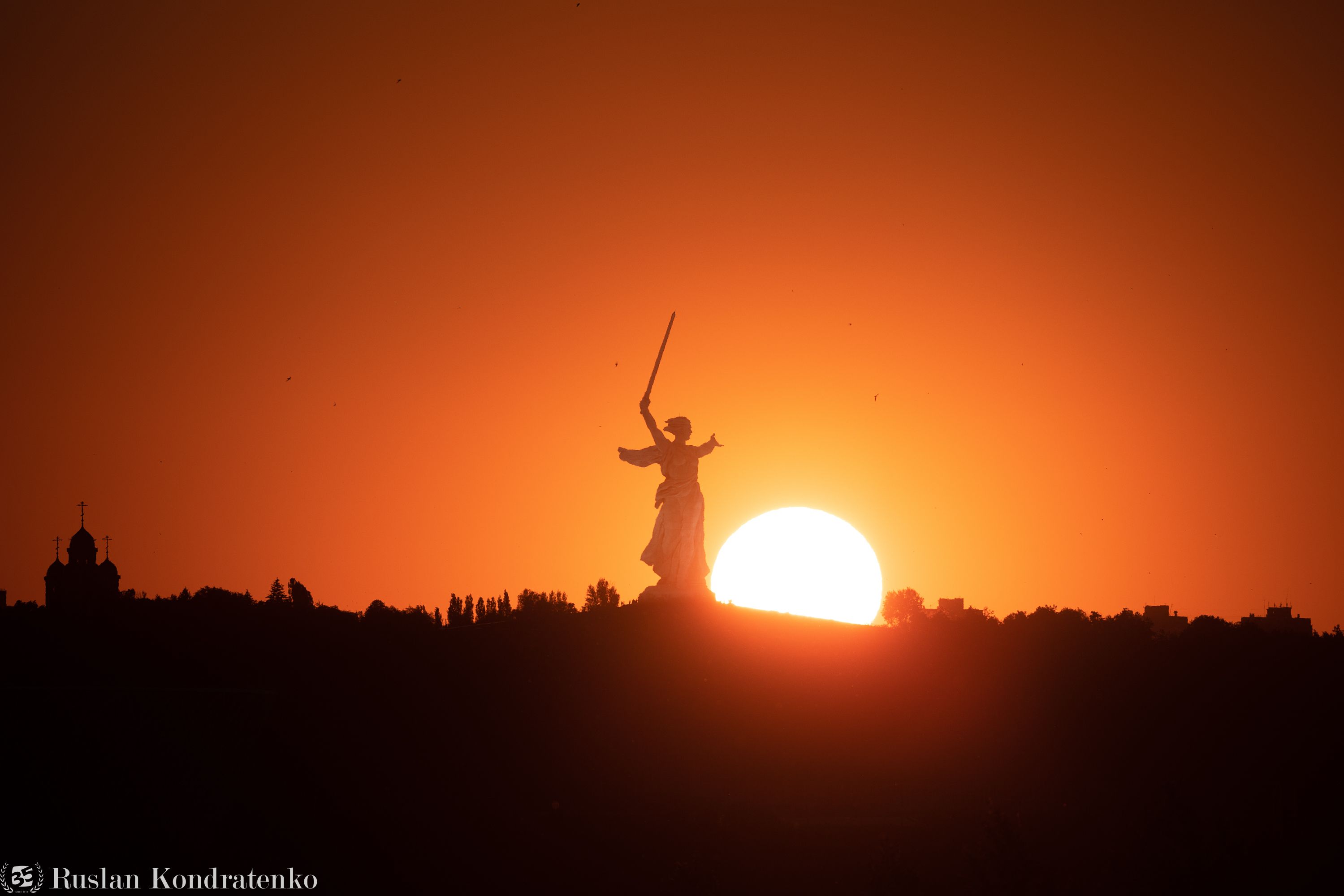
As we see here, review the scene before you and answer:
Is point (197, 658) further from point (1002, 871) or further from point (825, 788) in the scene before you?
point (1002, 871)

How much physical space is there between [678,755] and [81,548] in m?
67.1

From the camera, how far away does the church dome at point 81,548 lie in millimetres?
95688

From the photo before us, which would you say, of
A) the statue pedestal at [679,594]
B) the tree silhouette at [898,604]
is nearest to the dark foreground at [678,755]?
the statue pedestal at [679,594]

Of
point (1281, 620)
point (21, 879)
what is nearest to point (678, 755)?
point (21, 879)

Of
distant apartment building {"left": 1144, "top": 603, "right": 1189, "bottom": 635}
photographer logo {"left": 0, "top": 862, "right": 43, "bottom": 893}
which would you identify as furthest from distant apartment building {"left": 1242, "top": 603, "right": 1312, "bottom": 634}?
photographer logo {"left": 0, "top": 862, "right": 43, "bottom": 893}

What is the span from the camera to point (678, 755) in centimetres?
3669

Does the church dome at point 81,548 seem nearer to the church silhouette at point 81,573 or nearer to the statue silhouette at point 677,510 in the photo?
the church silhouette at point 81,573

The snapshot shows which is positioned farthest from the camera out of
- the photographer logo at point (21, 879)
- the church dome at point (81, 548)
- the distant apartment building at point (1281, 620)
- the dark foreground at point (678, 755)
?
the church dome at point (81, 548)

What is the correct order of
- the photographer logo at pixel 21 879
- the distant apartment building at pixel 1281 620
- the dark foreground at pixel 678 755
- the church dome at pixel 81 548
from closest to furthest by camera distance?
the photographer logo at pixel 21 879
the dark foreground at pixel 678 755
the distant apartment building at pixel 1281 620
the church dome at pixel 81 548

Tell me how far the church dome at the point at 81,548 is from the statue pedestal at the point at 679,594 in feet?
207

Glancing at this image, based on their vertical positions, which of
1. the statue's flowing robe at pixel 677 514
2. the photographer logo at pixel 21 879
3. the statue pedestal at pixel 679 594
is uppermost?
the statue's flowing robe at pixel 677 514

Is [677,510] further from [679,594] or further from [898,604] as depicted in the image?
[898,604]

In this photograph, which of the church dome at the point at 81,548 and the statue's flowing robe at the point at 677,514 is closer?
the statue's flowing robe at the point at 677,514

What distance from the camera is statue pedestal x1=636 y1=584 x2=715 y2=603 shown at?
39594mm
